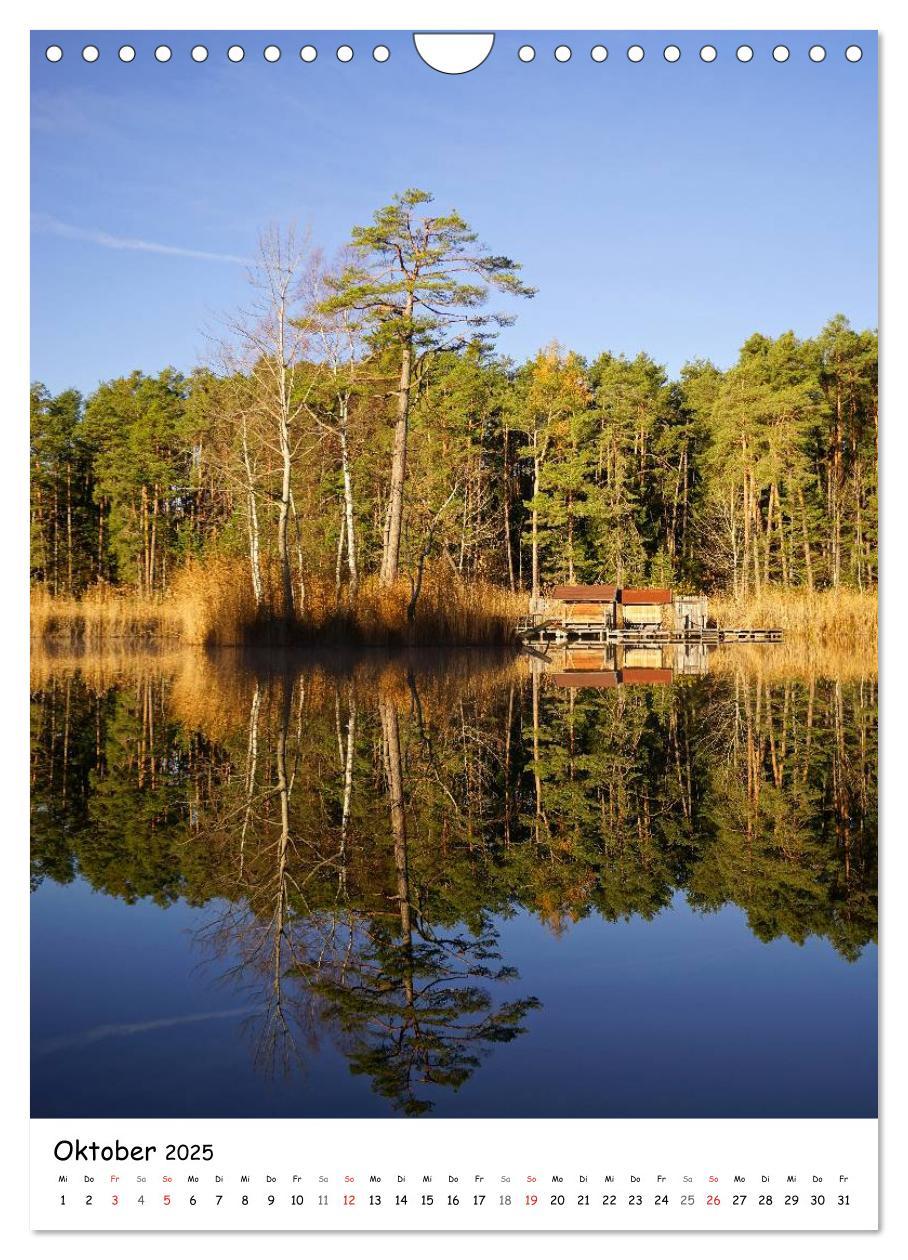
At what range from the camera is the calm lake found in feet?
6.44

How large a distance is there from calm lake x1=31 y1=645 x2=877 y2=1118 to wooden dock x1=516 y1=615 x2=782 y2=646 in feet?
60.0

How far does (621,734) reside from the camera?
6.80m

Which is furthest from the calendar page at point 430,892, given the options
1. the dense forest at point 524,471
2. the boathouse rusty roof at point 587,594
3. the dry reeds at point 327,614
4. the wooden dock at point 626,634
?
the dense forest at point 524,471

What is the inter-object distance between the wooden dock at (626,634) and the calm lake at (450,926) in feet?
60.0

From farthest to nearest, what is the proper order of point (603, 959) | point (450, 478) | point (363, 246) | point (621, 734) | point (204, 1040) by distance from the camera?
point (450, 478)
point (363, 246)
point (621, 734)
point (603, 959)
point (204, 1040)

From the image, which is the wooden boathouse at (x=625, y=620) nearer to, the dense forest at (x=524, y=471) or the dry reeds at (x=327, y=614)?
the dense forest at (x=524, y=471)

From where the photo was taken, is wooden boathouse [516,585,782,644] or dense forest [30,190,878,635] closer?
wooden boathouse [516,585,782,644]

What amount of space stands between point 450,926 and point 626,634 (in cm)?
2665
